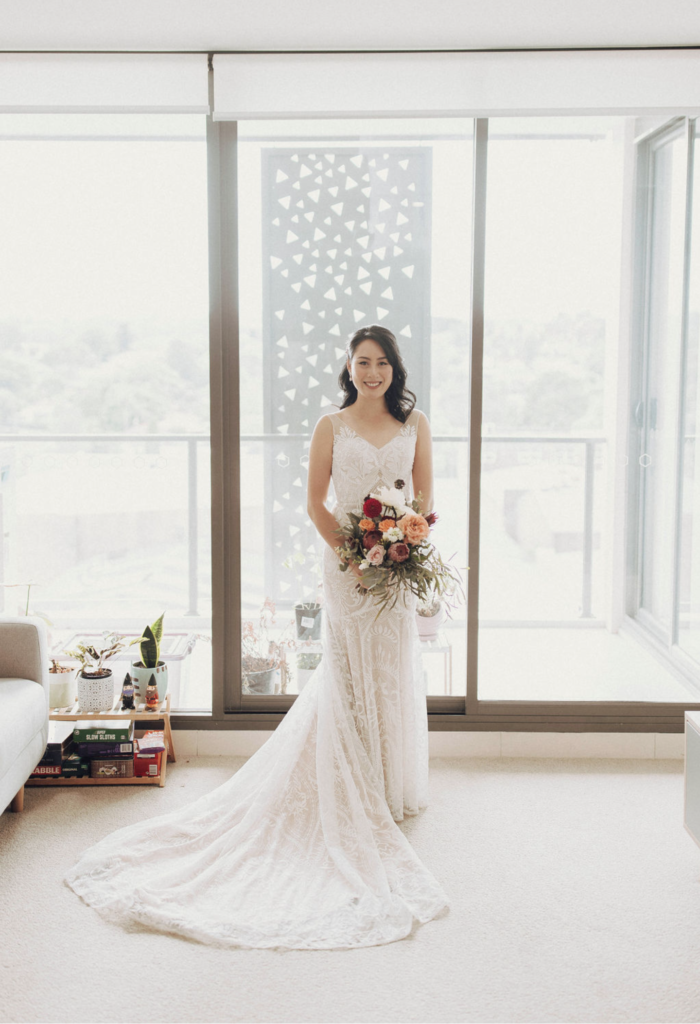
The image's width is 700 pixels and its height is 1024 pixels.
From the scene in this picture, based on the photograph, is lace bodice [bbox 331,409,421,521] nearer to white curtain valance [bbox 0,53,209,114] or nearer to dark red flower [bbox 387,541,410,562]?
dark red flower [bbox 387,541,410,562]

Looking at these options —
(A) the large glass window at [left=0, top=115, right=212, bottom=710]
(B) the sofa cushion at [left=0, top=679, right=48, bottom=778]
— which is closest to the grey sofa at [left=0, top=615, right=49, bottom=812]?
(B) the sofa cushion at [left=0, top=679, right=48, bottom=778]

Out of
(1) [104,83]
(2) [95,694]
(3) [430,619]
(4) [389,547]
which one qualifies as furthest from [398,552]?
(1) [104,83]

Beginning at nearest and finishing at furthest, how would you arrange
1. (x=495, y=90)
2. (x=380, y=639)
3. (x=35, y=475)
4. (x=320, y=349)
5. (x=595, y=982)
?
(x=595, y=982)
(x=380, y=639)
(x=495, y=90)
(x=320, y=349)
(x=35, y=475)

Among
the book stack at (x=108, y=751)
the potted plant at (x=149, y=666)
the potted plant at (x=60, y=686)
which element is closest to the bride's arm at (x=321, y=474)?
the potted plant at (x=149, y=666)

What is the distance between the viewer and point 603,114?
326 centimetres

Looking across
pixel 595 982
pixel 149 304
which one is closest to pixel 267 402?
pixel 149 304

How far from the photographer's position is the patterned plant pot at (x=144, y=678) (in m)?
3.38

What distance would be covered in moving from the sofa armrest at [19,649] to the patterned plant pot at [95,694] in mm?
318

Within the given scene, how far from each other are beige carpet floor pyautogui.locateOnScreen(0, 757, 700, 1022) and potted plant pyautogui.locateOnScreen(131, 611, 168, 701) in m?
0.47

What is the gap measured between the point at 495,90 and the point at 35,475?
2542mm

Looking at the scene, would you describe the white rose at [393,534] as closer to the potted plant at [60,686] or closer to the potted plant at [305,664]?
the potted plant at [305,664]

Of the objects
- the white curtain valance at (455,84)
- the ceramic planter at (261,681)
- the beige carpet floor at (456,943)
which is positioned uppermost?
the white curtain valance at (455,84)

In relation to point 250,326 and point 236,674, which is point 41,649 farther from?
point 250,326

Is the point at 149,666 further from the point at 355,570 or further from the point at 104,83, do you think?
the point at 104,83
